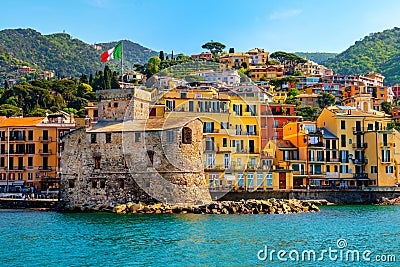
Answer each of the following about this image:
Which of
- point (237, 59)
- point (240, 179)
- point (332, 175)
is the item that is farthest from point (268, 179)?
point (237, 59)

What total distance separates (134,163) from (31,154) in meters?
19.1

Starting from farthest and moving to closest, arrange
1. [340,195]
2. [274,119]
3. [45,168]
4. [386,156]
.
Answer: [274,119]
[45,168]
[386,156]
[340,195]

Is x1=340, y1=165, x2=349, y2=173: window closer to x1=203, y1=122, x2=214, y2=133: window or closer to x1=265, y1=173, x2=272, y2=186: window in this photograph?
x1=265, y1=173, x2=272, y2=186: window

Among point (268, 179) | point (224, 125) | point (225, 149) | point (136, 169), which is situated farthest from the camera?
point (268, 179)

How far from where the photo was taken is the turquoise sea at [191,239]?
80.1ft

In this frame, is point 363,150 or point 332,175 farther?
point 363,150

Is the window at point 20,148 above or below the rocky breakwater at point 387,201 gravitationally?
above

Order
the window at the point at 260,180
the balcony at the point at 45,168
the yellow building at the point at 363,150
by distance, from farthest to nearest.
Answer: the balcony at the point at 45,168
the yellow building at the point at 363,150
the window at the point at 260,180

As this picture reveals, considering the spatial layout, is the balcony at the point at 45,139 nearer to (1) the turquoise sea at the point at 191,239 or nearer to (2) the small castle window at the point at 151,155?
(1) the turquoise sea at the point at 191,239

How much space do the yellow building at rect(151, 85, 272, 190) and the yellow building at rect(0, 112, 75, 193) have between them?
18342mm

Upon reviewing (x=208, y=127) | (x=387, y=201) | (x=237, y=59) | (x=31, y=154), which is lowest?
(x=387, y=201)

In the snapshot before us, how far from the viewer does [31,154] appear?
57.1 meters

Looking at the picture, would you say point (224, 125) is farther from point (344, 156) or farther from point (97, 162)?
point (344, 156)

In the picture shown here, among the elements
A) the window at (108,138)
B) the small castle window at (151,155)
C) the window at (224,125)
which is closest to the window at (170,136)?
the small castle window at (151,155)
